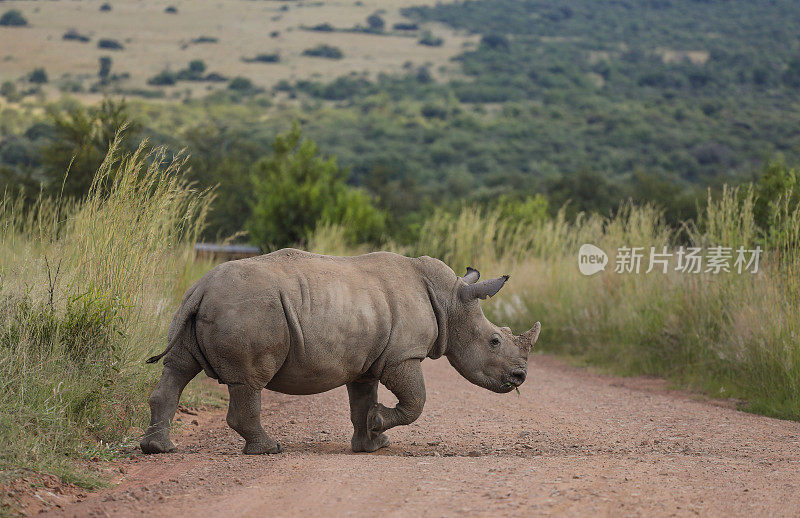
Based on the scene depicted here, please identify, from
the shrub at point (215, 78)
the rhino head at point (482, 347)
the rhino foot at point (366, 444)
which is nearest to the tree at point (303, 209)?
the rhino head at point (482, 347)

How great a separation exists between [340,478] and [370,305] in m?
1.42

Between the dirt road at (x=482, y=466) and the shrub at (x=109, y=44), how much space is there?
91.4 meters

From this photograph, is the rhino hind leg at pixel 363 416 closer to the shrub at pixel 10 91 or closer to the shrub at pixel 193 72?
the shrub at pixel 10 91

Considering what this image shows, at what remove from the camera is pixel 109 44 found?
9556 cm

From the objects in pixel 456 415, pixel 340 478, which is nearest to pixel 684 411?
pixel 456 415

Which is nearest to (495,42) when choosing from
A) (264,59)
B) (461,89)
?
(461,89)

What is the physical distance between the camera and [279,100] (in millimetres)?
90625

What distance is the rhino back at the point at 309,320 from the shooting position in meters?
6.29

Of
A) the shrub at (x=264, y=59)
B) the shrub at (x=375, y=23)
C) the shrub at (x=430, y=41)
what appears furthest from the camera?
the shrub at (x=375, y=23)

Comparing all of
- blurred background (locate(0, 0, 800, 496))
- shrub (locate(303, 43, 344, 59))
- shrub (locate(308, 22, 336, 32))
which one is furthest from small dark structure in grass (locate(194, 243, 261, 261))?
shrub (locate(308, 22, 336, 32))

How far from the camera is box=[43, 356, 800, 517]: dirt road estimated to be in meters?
5.14

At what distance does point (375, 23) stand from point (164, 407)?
120463mm

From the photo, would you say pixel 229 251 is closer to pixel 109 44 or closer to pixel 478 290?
pixel 478 290

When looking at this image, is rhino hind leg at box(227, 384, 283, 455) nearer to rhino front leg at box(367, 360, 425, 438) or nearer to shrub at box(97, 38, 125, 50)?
rhino front leg at box(367, 360, 425, 438)
